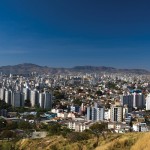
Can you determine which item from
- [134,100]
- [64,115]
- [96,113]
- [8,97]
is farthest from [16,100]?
[134,100]

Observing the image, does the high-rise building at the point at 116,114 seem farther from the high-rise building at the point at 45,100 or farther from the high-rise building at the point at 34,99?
the high-rise building at the point at 34,99

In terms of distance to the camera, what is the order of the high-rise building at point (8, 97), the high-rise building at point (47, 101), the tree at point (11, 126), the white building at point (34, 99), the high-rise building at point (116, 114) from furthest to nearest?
the white building at point (34, 99) → the high-rise building at point (8, 97) → the high-rise building at point (47, 101) → the high-rise building at point (116, 114) → the tree at point (11, 126)

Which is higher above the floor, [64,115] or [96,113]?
[96,113]

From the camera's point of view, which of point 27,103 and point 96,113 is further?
point 27,103

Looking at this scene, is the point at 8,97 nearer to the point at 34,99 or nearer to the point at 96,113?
the point at 34,99

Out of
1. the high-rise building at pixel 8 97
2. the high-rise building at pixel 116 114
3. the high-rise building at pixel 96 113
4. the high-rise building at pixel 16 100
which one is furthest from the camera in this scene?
the high-rise building at pixel 8 97

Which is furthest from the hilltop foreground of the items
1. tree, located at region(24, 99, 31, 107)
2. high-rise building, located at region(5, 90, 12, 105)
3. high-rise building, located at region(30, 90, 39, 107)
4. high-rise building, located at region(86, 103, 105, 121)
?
tree, located at region(24, 99, 31, 107)

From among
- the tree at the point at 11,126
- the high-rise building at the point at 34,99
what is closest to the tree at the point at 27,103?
the high-rise building at the point at 34,99

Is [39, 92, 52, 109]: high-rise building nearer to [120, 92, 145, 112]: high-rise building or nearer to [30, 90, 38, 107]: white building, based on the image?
[30, 90, 38, 107]: white building
